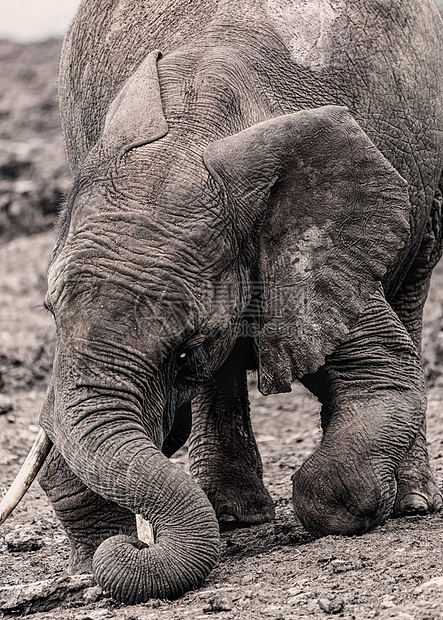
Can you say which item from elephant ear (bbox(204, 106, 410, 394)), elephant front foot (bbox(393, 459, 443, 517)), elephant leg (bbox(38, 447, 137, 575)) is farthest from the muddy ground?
elephant ear (bbox(204, 106, 410, 394))

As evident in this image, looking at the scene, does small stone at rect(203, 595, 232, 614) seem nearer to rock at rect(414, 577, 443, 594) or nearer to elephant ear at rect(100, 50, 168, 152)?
rock at rect(414, 577, 443, 594)

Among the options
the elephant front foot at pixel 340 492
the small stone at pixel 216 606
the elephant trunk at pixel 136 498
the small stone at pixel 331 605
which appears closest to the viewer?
the small stone at pixel 331 605

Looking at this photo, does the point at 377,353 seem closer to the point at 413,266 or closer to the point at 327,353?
the point at 327,353

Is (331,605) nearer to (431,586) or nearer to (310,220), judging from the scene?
(431,586)

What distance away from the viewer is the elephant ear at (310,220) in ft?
17.3

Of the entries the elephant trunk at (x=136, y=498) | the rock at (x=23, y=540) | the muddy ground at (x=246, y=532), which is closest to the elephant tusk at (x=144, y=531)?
the elephant trunk at (x=136, y=498)

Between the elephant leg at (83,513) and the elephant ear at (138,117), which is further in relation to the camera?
the elephant leg at (83,513)

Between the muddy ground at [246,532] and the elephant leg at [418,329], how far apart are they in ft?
0.58

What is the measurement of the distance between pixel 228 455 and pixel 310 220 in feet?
6.62

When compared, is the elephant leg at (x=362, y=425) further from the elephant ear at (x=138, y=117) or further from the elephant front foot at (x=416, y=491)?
the elephant ear at (x=138, y=117)

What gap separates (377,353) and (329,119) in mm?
1153

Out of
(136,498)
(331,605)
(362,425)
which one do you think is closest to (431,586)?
(331,605)

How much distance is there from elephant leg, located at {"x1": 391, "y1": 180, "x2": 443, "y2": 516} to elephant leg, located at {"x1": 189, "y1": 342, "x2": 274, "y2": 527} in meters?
0.69

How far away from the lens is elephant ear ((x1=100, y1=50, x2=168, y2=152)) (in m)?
5.23
